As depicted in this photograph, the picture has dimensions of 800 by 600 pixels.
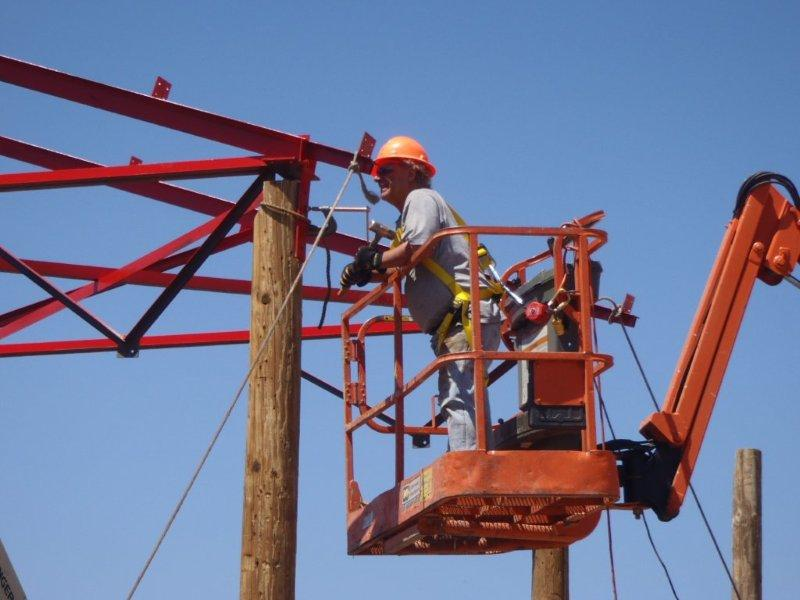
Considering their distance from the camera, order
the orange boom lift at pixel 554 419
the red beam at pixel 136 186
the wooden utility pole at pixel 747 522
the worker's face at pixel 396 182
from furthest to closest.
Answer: the wooden utility pole at pixel 747 522 → the red beam at pixel 136 186 → the worker's face at pixel 396 182 → the orange boom lift at pixel 554 419

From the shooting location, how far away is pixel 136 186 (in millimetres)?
13031

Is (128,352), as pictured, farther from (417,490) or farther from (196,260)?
(417,490)

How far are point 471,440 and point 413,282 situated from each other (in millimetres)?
1201

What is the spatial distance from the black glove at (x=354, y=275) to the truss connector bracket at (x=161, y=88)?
2011 mm

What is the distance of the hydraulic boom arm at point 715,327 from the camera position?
35.2 feet

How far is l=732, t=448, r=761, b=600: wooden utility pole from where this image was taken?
14.9m

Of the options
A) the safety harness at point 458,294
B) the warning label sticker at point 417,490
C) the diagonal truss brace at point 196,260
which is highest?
the diagonal truss brace at point 196,260

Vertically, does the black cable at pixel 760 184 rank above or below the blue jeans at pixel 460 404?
above

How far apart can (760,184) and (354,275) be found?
3.33 meters

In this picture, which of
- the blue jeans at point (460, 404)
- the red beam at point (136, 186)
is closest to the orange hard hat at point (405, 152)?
the blue jeans at point (460, 404)

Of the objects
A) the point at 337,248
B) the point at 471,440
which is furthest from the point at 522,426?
the point at 337,248

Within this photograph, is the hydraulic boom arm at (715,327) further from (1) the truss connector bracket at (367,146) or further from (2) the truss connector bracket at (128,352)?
(2) the truss connector bracket at (128,352)

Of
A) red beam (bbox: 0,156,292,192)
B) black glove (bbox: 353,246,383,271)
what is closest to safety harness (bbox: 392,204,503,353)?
black glove (bbox: 353,246,383,271)

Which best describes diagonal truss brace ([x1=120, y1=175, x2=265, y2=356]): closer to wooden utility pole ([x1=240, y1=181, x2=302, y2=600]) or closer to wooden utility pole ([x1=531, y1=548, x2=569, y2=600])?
wooden utility pole ([x1=240, y1=181, x2=302, y2=600])
